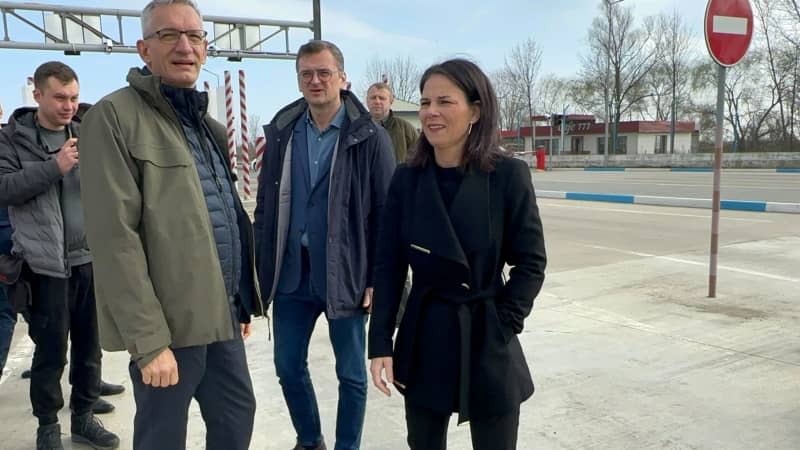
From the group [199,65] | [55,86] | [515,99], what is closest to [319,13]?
[55,86]

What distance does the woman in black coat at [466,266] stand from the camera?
76.5 inches

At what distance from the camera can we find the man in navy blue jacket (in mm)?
2752

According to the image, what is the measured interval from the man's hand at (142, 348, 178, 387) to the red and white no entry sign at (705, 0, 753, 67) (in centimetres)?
527

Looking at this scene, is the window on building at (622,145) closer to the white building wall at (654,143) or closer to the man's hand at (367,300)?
the white building wall at (654,143)

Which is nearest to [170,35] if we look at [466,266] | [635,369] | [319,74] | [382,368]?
[319,74]

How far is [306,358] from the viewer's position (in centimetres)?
288

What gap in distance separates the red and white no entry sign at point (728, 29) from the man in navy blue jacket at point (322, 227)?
13.0 feet

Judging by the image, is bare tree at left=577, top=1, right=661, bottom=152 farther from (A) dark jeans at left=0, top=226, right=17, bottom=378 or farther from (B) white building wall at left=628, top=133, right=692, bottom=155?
(A) dark jeans at left=0, top=226, right=17, bottom=378

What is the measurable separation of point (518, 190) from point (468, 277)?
330 mm

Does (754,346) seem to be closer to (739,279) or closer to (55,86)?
(739,279)

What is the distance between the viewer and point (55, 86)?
304cm

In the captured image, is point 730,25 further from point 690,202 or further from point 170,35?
point 690,202

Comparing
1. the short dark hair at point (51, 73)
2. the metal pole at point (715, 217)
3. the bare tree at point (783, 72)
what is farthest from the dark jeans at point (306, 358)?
the bare tree at point (783, 72)

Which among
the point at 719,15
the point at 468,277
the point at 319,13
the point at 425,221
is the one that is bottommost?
the point at 468,277
